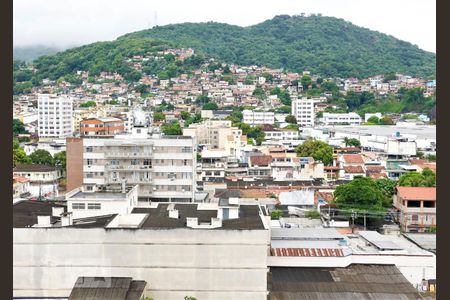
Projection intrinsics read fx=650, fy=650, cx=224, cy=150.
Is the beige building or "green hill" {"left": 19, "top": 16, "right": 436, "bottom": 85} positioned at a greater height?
"green hill" {"left": 19, "top": 16, "right": 436, "bottom": 85}

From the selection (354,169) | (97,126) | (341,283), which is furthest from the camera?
(97,126)

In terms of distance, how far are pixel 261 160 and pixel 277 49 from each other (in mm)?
88482

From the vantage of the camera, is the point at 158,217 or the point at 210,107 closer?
the point at 158,217

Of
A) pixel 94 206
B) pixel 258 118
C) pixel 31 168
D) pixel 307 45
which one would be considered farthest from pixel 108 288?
pixel 307 45

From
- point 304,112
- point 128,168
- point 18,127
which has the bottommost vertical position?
point 128,168

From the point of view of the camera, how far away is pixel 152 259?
12.7 metres

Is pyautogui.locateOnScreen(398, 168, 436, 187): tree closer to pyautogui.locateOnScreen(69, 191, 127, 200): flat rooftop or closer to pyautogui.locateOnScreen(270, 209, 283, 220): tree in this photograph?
pyautogui.locateOnScreen(270, 209, 283, 220): tree

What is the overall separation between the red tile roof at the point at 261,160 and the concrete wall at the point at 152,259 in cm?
1824

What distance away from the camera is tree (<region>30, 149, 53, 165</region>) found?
33.0m

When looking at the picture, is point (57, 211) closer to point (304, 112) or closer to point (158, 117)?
point (158, 117)

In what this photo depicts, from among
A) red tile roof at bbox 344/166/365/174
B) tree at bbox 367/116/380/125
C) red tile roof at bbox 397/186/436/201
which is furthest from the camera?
tree at bbox 367/116/380/125

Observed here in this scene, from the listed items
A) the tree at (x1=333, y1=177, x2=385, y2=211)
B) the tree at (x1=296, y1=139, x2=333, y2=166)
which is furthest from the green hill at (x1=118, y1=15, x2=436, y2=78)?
the tree at (x1=333, y1=177, x2=385, y2=211)

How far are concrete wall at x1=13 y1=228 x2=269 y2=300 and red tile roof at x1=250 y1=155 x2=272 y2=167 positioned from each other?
59.9ft

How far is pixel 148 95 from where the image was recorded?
7581 centimetres
